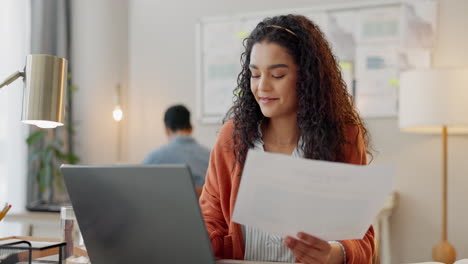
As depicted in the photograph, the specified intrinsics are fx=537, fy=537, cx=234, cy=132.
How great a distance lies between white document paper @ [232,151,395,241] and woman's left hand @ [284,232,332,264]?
0.01m

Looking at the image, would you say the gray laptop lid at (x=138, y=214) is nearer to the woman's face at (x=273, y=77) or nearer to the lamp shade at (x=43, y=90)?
the lamp shade at (x=43, y=90)

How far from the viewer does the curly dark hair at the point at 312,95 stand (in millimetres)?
1278

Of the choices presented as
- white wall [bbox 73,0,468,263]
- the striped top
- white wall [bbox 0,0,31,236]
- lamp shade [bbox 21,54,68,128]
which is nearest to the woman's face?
the striped top

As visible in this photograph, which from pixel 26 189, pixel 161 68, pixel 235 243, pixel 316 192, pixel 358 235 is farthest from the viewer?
pixel 161 68

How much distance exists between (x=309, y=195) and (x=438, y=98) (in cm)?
215

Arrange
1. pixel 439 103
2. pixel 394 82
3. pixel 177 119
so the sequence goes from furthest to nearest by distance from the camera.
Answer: pixel 394 82 < pixel 177 119 < pixel 439 103

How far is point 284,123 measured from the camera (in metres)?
1.37

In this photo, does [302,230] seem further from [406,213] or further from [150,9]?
[150,9]

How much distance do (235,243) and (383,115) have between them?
7.30ft

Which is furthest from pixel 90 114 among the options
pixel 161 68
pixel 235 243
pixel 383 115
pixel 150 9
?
pixel 235 243

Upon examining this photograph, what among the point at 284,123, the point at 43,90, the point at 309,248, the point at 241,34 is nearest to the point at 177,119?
the point at 241,34

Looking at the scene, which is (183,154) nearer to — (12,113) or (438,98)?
(12,113)

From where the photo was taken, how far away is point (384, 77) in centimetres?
328

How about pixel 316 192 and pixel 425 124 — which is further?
pixel 425 124
